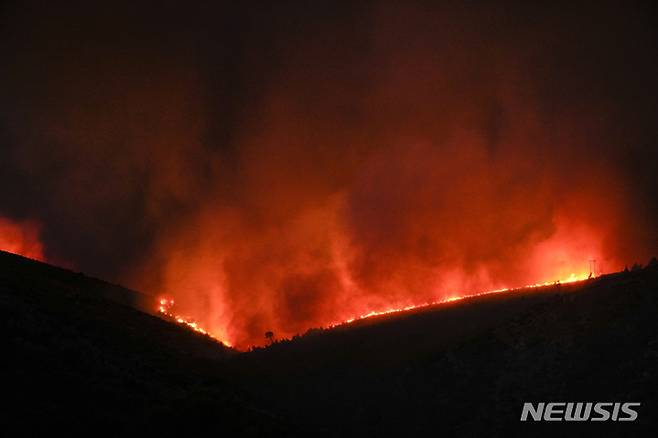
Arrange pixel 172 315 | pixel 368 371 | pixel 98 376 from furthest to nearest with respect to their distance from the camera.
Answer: pixel 172 315 → pixel 368 371 → pixel 98 376

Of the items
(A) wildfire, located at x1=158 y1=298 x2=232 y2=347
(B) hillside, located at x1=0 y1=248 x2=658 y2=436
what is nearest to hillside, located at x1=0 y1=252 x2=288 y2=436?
(B) hillside, located at x1=0 y1=248 x2=658 y2=436

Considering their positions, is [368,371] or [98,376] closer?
[98,376]

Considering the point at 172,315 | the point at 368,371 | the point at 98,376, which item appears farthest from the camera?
the point at 172,315

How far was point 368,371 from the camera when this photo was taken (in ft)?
144

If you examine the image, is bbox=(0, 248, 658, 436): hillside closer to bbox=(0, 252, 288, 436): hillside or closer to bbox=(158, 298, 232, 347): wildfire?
bbox=(0, 252, 288, 436): hillside

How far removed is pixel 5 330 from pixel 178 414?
13404 mm

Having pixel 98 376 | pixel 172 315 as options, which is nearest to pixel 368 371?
pixel 98 376

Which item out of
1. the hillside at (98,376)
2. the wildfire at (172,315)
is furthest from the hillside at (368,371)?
the wildfire at (172,315)

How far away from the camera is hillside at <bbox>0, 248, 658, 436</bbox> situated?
3003 cm

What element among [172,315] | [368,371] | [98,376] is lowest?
[98,376]

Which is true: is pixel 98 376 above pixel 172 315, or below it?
below

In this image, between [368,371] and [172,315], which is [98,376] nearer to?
[368,371]

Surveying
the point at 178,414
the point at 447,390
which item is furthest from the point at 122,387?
the point at 447,390

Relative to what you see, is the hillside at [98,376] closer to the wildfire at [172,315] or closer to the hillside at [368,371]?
the hillside at [368,371]
